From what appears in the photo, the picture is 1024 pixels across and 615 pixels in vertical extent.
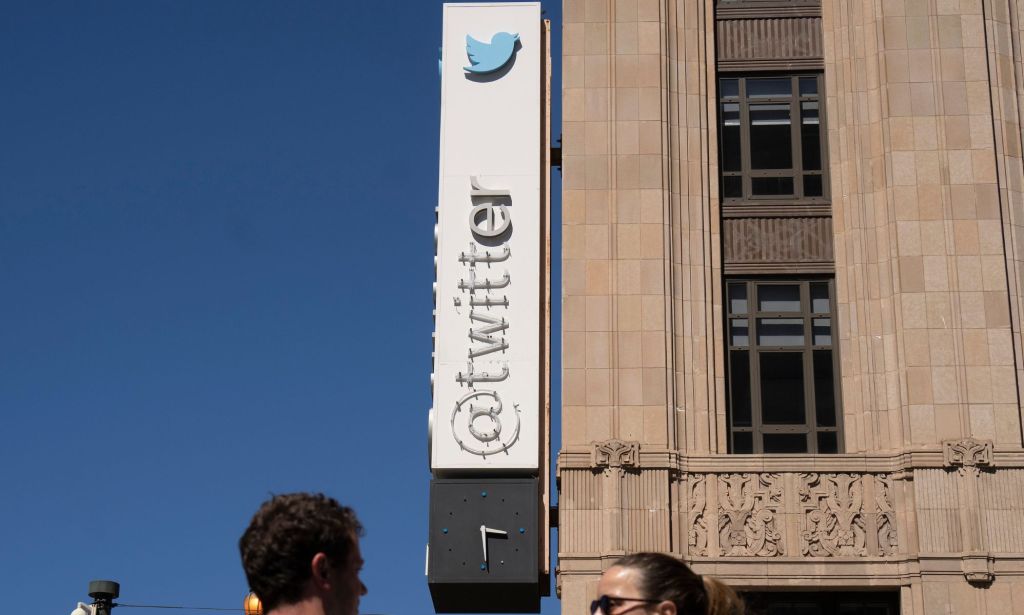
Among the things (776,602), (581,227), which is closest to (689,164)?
(581,227)

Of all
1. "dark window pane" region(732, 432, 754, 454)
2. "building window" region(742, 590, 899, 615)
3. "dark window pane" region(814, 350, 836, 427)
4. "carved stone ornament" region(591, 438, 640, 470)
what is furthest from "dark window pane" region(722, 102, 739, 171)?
"building window" region(742, 590, 899, 615)

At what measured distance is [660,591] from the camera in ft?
19.2

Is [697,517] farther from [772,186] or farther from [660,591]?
[660,591]

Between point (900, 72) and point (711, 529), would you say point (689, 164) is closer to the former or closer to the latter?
point (900, 72)

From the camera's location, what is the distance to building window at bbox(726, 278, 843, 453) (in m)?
25.1

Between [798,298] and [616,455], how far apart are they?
14.3 feet

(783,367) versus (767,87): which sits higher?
(767,87)

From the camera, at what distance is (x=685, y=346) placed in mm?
25219

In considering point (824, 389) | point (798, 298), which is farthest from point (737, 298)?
point (824, 389)

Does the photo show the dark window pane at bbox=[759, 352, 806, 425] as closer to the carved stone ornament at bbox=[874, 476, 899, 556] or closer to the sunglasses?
the carved stone ornament at bbox=[874, 476, 899, 556]

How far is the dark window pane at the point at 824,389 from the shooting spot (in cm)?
2519

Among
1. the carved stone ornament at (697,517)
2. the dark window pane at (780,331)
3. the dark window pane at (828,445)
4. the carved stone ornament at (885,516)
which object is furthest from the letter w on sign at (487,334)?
the carved stone ornament at (885,516)

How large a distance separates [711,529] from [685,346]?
306 cm

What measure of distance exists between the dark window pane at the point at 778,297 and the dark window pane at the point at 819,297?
245 millimetres
